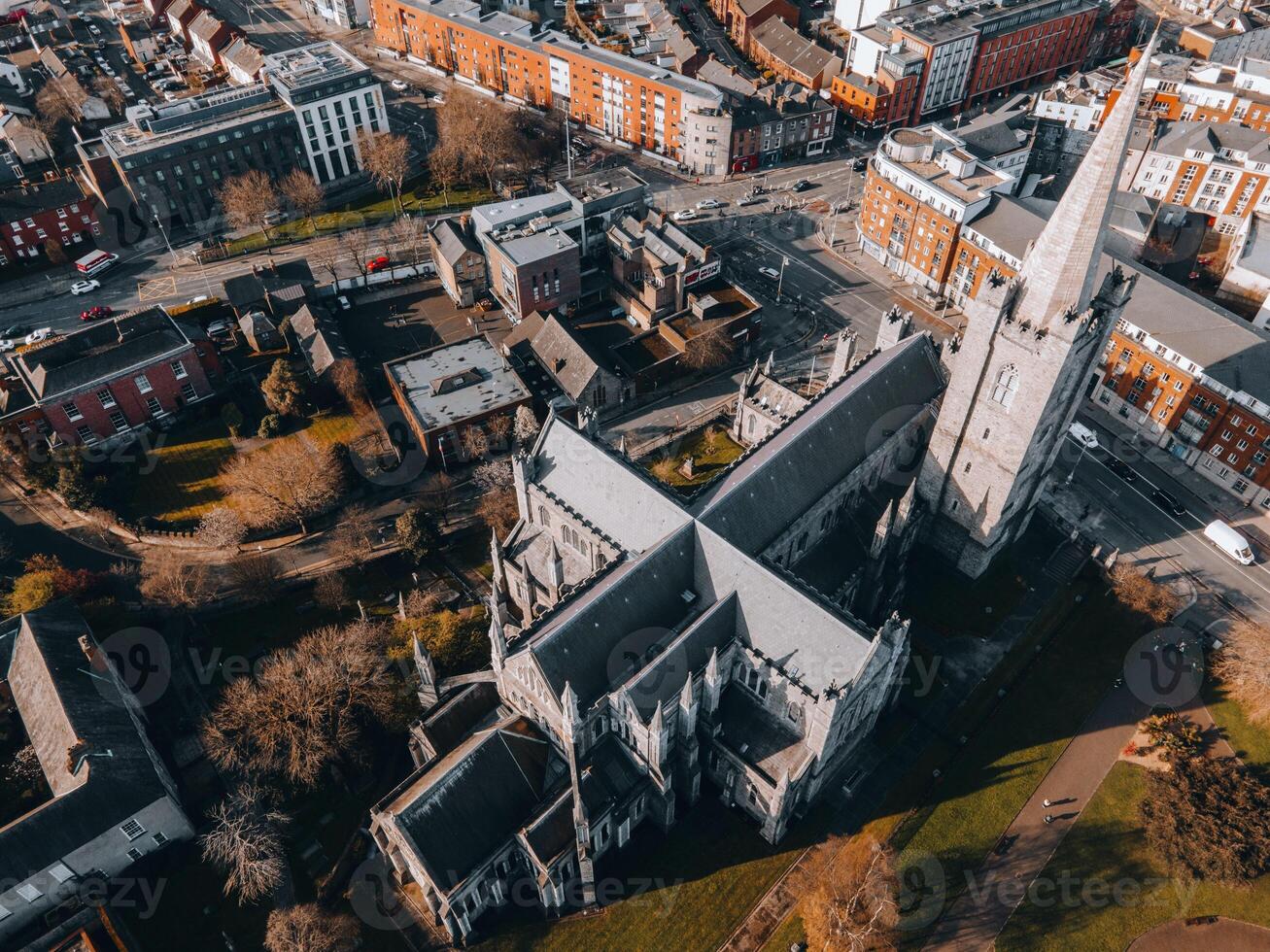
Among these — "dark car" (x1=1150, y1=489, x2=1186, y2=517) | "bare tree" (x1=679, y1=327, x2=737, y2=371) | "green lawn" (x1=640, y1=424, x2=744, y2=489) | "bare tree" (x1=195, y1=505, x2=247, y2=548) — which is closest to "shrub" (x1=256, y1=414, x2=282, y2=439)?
"bare tree" (x1=195, y1=505, x2=247, y2=548)

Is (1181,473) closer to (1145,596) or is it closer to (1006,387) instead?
(1145,596)

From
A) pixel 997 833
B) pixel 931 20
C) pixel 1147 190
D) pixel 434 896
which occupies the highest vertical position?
pixel 931 20

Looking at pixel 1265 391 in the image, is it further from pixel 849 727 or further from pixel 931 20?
pixel 931 20

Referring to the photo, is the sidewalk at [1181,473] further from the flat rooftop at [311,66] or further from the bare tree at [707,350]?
the flat rooftop at [311,66]

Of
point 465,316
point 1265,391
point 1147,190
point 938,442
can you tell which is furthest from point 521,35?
point 1265,391

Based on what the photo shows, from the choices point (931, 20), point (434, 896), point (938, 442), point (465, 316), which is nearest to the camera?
point (434, 896)

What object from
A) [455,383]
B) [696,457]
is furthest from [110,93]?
[696,457]

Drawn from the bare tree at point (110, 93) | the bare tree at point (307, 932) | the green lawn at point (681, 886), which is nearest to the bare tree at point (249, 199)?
the bare tree at point (110, 93)
